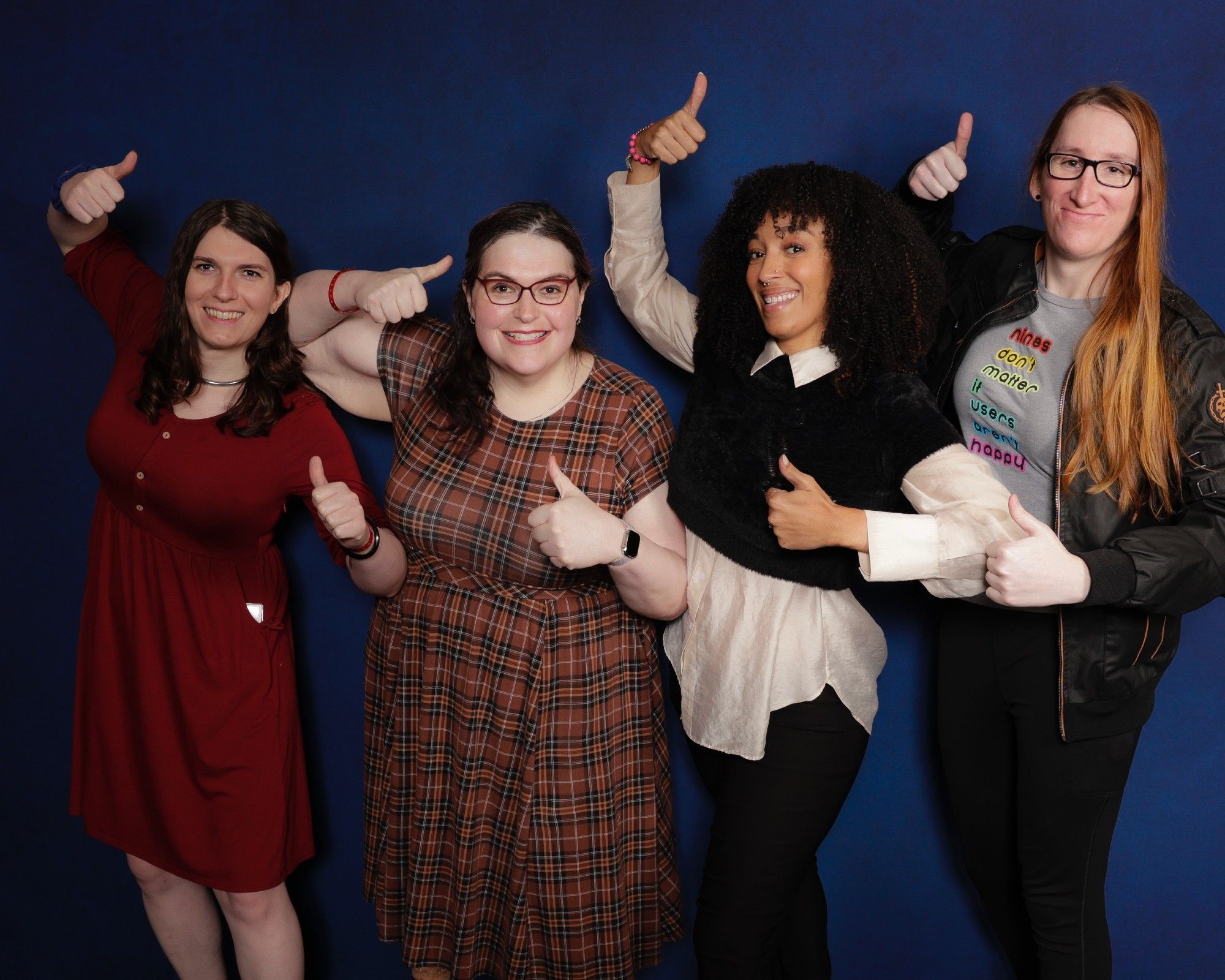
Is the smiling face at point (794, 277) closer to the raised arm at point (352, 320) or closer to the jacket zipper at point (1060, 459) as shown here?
the jacket zipper at point (1060, 459)

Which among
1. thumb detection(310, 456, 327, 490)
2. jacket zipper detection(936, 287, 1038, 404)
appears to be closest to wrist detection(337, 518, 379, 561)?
thumb detection(310, 456, 327, 490)

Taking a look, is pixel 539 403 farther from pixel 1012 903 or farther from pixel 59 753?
pixel 59 753

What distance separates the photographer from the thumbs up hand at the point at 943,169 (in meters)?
1.83

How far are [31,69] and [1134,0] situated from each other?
7.77 feet

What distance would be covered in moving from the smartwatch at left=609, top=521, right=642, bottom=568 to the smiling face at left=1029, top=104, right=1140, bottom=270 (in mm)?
816

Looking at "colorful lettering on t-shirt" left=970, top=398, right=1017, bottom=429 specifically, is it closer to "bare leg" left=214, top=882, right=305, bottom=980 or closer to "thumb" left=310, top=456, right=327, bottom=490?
"thumb" left=310, top=456, right=327, bottom=490

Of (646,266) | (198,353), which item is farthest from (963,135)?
(198,353)

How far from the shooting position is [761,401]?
1.77m

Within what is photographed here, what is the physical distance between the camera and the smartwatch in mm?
1744

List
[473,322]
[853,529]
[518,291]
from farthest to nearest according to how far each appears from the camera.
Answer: [473,322], [518,291], [853,529]

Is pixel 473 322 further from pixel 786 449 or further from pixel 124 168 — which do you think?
pixel 124 168

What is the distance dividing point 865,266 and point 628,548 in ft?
1.92

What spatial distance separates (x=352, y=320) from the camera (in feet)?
6.86

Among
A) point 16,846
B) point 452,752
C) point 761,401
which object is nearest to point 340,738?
point 452,752
